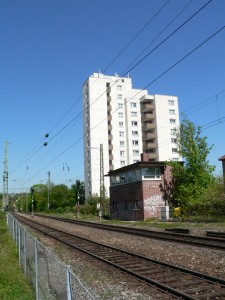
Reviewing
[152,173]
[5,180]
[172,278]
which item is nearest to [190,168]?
[152,173]

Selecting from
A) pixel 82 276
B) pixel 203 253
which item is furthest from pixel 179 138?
pixel 82 276

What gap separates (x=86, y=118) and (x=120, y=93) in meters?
11.2

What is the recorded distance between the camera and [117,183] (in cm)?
5159

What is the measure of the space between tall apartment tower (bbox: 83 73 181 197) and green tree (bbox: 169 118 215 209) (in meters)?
45.6

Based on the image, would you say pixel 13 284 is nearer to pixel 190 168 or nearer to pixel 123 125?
pixel 190 168

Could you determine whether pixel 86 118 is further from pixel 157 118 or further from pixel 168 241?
pixel 168 241

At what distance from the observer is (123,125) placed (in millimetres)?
98562

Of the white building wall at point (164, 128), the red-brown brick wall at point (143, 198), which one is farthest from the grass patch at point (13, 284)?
the white building wall at point (164, 128)

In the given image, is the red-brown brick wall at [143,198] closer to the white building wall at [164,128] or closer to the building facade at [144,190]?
the building facade at [144,190]

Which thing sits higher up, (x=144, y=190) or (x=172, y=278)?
(x=144, y=190)

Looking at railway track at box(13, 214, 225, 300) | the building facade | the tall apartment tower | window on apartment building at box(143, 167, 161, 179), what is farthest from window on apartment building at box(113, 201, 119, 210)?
the tall apartment tower

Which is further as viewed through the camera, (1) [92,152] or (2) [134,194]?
(1) [92,152]

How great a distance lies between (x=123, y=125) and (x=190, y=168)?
5250cm

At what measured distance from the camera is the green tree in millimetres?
44594
